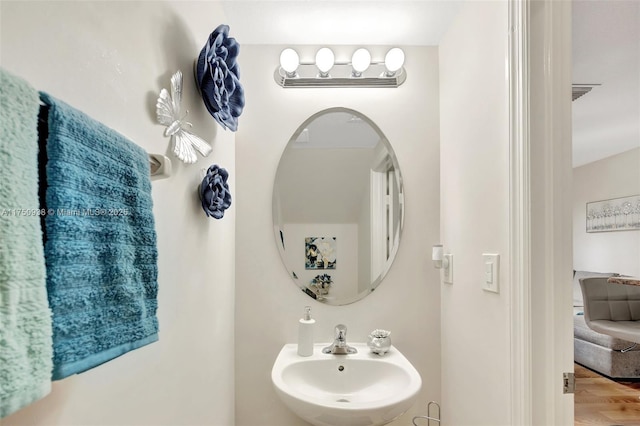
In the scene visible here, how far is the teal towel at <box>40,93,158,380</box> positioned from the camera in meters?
0.45

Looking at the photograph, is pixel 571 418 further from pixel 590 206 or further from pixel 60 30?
pixel 590 206

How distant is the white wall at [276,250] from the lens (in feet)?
5.62

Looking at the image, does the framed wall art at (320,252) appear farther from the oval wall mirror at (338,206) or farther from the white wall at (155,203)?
the white wall at (155,203)

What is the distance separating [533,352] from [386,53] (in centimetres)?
136

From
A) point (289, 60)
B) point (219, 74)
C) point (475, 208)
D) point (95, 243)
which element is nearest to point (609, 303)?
point (475, 208)

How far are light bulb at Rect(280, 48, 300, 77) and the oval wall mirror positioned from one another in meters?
0.23

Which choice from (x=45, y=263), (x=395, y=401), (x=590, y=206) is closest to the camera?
(x=45, y=263)

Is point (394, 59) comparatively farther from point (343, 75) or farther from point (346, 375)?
point (346, 375)

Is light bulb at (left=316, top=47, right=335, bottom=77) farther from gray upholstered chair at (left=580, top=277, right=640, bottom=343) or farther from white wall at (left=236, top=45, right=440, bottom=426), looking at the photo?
gray upholstered chair at (left=580, top=277, right=640, bottom=343)

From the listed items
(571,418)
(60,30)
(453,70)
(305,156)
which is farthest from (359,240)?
(60,30)

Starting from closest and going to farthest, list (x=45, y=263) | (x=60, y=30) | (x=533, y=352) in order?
(x=45, y=263)
(x=60, y=30)
(x=533, y=352)

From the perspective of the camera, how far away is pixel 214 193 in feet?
4.08

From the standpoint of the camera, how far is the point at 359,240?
1.77 meters

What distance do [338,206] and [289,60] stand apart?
684 mm
